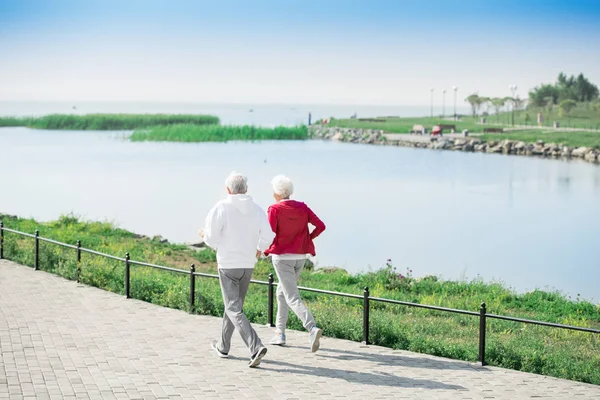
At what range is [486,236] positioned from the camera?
120 feet

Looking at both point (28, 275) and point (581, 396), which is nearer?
point (581, 396)

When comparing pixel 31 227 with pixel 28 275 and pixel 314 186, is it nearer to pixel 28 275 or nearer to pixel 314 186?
pixel 28 275

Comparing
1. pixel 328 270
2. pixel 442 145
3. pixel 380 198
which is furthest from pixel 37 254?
pixel 442 145

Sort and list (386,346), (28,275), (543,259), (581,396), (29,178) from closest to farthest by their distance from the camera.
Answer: (581,396), (386,346), (28,275), (543,259), (29,178)

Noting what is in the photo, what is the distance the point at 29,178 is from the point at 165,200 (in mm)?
16089

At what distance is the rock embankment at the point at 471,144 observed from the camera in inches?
3132

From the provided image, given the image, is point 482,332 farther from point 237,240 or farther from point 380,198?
point 380,198

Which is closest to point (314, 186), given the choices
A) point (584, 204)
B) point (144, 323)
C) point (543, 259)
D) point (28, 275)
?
point (584, 204)

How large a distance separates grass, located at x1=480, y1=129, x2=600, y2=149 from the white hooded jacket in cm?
7608

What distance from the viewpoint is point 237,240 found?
10.1m

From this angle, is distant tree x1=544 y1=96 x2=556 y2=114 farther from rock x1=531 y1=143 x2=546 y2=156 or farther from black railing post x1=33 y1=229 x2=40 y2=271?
black railing post x1=33 y1=229 x2=40 y2=271

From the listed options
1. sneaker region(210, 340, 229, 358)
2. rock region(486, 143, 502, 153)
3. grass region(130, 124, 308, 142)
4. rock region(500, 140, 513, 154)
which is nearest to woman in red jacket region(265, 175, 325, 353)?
sneaker region(210, 340, 229, 358)

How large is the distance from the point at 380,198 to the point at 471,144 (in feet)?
142

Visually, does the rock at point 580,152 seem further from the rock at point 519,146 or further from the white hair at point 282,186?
the white hair at point 282,186
